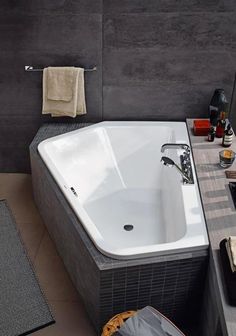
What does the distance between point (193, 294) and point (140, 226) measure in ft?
2.57

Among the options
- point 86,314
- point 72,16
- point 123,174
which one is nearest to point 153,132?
point 123,174

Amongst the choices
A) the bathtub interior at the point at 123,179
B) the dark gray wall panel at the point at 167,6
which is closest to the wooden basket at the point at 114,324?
the bathtub interior at the point at 123,179

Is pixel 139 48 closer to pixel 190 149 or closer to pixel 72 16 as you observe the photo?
pixel 72 16

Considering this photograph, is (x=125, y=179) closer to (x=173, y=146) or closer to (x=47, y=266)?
(x=173, y=146)

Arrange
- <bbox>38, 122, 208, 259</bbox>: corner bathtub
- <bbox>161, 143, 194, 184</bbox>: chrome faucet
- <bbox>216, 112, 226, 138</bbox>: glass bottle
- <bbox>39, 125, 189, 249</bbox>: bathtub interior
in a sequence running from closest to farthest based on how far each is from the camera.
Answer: <bbox>161, 143, 194, 184</bbox>: chrome faucet
<bbox>38, 122, 208, 259</bbox>: corner bathtub
<bbox>39, 125, 189, 249</bbox>: bathtub interior
<bbox>216, 112, 226, 138</bbox>: glass bottle

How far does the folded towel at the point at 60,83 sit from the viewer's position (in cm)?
304

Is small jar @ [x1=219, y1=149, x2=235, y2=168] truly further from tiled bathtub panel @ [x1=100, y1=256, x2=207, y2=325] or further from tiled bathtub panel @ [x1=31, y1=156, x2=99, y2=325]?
tiled bathtub panel @ [x1=31, y1=156, x2=99, y2=325]

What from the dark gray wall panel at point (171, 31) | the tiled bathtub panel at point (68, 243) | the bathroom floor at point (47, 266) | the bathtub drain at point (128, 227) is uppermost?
the dark gray wall panel at point (171, 31)

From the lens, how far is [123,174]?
314 centimetres

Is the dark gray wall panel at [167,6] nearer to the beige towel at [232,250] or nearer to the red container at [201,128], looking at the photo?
the red container at [201,128]

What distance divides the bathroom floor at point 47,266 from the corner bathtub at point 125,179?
367 millimetres

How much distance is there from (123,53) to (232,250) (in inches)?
72.1

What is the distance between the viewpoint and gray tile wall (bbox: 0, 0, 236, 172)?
9.42 ft

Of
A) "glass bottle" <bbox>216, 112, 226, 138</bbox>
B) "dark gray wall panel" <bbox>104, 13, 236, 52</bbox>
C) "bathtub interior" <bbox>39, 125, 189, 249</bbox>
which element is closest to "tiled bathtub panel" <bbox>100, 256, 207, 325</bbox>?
"bathtub interior" <bbox>39, 125, 189, 249</bbox>
